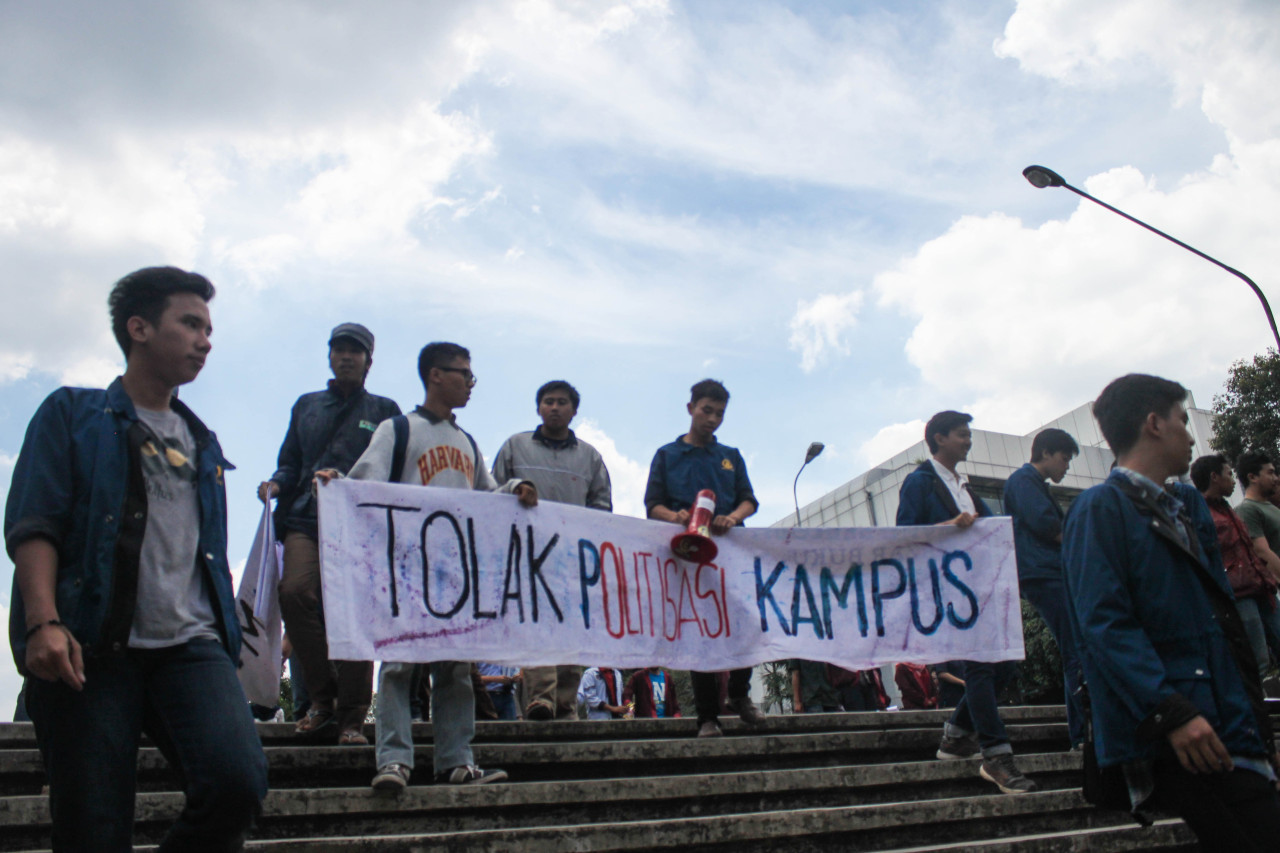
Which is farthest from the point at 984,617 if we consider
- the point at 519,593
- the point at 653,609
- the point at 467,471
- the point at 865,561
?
the point at 467,471

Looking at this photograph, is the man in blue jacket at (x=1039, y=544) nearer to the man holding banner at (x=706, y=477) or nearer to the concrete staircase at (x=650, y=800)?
the concrete staircase at (x=650, y=800)

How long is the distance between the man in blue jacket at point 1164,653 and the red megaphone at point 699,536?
2.99 meters

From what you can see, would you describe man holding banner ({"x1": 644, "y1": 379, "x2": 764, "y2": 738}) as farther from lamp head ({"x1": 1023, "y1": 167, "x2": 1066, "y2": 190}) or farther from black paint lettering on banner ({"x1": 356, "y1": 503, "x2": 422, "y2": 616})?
lamp head ({"x1": 1023, "y1": 167, "x2": 1066, "y2": 190})

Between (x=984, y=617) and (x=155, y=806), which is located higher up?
(x=984, y=617)

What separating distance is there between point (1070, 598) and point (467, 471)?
126 inches

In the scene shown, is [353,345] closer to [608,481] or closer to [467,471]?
[467,471]

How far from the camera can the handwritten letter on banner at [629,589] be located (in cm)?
470

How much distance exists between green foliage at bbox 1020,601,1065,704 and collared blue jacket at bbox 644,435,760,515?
15730 millimetres

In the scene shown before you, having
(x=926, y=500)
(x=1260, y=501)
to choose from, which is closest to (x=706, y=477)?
(x=926, y=500)

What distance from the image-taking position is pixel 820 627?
5.92m

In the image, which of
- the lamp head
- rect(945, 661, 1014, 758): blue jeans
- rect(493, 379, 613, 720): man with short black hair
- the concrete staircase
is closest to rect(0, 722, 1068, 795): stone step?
the concrete staircase

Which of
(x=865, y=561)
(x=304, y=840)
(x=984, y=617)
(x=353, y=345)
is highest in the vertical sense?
(x=353, y=345)

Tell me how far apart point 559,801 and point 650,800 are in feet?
1.48

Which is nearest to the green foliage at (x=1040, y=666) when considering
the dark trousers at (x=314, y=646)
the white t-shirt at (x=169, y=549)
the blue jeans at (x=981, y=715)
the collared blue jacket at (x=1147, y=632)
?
the blue jeans at (x=981, y=715)
